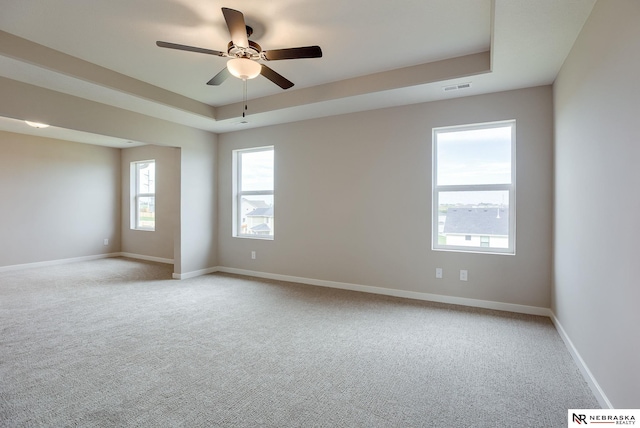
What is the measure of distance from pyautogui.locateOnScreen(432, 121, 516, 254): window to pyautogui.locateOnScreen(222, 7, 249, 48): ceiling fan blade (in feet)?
8.88

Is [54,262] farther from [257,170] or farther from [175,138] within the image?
[257,170]

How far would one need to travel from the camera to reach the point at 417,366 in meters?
2.44

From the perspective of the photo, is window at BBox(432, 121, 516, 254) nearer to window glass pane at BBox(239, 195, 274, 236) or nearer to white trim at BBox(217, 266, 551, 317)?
white trim at BBox(217, 266, 551, 317)

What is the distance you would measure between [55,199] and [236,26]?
6.70 m

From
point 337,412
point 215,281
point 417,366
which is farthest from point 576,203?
point 215,281

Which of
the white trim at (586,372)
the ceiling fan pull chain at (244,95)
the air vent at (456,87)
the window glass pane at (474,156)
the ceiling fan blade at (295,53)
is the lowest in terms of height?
the white trim at (586,372)

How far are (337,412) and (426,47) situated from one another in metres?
3.23

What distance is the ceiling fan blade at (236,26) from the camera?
2154 millimetres

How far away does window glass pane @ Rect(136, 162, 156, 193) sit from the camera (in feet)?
24.0

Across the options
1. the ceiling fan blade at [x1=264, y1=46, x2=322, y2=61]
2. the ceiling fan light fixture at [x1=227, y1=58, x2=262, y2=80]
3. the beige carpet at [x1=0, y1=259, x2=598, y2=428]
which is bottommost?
the beige carpet at [x1=0, y1=259, x2=598, y2=428]

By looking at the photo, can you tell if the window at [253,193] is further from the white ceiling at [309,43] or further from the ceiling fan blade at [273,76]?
the ceiling fan blade at [273,76]

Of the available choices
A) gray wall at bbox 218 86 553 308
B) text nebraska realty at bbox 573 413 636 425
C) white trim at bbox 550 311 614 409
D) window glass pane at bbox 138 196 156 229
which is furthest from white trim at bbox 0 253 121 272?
white trim at bbox 550 311 614 409


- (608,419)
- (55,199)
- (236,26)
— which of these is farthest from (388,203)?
(55,199)

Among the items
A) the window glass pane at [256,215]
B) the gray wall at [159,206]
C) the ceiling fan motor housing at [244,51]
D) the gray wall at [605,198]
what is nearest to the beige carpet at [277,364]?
the gray wall at [605,198]
